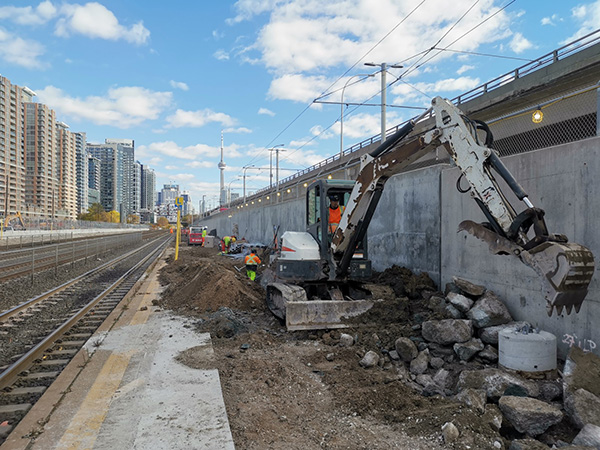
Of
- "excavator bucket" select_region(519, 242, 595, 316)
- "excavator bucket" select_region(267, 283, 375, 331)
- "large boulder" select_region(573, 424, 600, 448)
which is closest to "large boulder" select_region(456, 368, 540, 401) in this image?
"large boulder" select_region(573, 424, 600, 448)

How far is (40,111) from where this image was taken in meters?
134

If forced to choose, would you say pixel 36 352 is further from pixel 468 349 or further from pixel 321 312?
pixel 468 349

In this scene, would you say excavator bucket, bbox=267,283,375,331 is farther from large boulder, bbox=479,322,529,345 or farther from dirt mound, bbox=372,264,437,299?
large boulder, bbox=479,322,529,345

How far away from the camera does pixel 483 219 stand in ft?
25.5

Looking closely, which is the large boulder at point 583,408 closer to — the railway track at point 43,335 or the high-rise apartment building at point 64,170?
the railway track at point 43,335

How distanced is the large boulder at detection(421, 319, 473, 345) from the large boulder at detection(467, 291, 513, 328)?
234 millimetres

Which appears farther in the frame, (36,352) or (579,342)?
(36,352)

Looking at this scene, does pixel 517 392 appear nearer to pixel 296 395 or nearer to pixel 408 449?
pixel 408 449

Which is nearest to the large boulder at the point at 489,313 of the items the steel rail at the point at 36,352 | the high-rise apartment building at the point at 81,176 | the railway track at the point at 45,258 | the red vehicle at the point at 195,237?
the steel rail at the point at 36,352

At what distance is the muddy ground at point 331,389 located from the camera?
162 inches

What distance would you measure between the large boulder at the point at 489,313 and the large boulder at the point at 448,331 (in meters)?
0.23

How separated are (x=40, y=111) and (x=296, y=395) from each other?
527 feet

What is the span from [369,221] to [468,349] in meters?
2.84

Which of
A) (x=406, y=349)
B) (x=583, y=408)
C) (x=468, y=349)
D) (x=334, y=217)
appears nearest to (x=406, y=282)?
Answer: (x=334, y=217)
